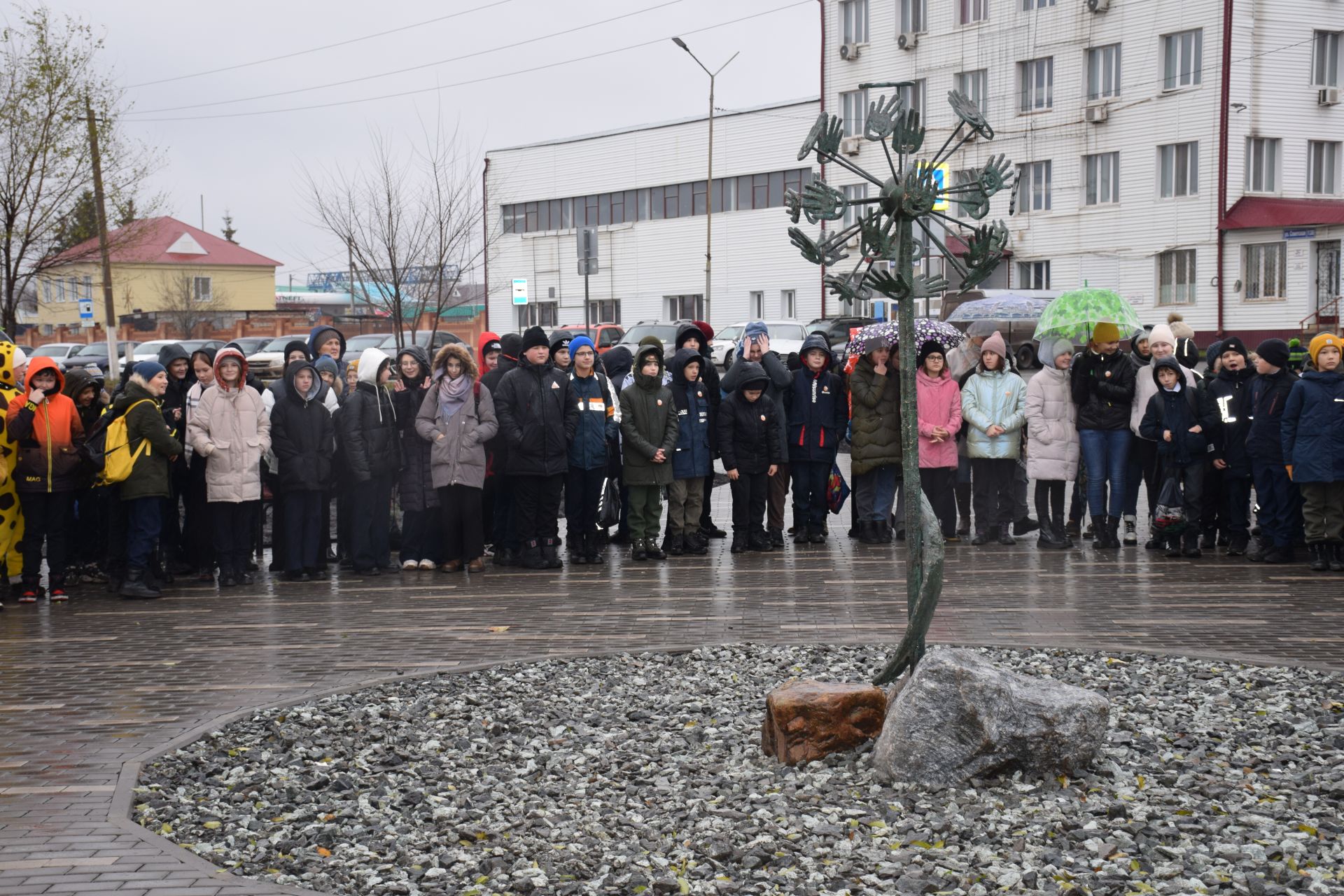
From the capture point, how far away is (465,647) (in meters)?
9.02

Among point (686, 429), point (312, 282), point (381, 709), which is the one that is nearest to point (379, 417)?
point (686, 429)

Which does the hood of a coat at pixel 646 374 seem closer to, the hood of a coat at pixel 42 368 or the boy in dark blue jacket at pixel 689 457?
the boy in dark blue jacket at pixel 689 457

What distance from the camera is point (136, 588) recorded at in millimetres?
11406

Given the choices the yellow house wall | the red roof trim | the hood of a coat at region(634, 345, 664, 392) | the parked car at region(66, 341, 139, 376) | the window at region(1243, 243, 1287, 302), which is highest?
the yellow house wall

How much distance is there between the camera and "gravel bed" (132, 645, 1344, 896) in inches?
195

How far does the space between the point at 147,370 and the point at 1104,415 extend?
8.27 m

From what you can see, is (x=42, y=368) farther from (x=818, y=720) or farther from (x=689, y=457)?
(x=818, y=720)

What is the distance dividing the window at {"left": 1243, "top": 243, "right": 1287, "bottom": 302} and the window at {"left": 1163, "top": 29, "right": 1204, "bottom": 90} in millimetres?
5188

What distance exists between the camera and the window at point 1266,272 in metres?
39.6

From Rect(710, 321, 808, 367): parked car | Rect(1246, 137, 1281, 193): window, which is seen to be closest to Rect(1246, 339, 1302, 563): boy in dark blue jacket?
Rect(710, 321, 808, 367): parked car

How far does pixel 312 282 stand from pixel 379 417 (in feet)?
340

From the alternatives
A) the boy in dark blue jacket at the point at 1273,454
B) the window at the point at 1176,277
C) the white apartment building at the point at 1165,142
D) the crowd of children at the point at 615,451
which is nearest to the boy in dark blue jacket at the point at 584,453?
the crowd of children at the point at 615,451

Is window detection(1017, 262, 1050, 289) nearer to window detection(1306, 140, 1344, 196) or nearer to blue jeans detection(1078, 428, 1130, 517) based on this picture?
window detection(1306, 140, 1344, 196)

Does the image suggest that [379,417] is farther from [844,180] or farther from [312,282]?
[312,282]
